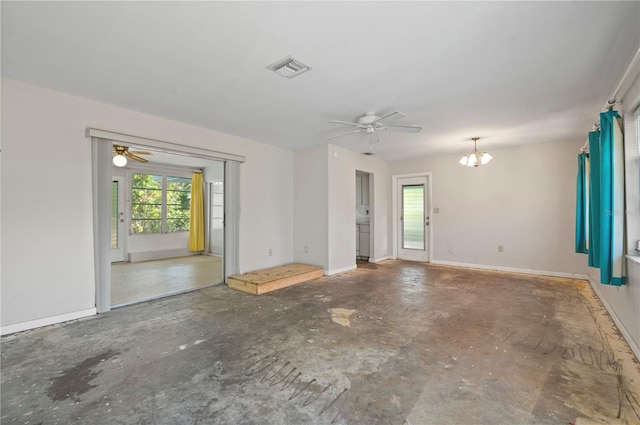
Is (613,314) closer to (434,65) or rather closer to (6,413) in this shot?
(434,65)

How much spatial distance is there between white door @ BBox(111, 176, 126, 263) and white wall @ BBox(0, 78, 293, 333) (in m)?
3.75

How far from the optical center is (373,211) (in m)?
6.54

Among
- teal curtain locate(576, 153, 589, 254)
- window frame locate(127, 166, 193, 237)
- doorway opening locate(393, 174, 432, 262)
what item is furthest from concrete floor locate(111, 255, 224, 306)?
teal curtain locate(576, 153, 589, 254)

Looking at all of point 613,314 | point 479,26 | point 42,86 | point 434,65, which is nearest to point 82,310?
point 42,86

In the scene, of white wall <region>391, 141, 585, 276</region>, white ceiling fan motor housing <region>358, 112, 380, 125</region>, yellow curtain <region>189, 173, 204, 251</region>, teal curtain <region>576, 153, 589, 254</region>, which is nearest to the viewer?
white ceiling fan motor housing <region>358, 112, 380, 125</region>

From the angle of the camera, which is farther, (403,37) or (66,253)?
(66,253)

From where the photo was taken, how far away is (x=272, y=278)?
4391 millimetres

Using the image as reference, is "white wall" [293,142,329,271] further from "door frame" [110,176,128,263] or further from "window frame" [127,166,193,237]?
"door frame" [110,176,128,263]

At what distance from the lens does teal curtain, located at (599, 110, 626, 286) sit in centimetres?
261

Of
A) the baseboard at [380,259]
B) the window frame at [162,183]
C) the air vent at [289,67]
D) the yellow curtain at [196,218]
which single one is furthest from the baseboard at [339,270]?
the window frame at [162,183]

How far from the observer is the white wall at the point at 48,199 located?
2764 millimetres

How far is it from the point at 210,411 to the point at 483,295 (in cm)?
369

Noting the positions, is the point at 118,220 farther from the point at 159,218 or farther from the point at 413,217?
the point at 413,217

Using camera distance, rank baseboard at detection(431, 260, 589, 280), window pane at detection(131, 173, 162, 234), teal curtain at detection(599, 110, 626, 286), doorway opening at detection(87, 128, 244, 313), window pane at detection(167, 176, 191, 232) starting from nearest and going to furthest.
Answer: teal curtain at detection(599, 110, 626, 286)
doorway opening at detection(87, 128, 244, 313)
baseboard at detection(431, 260, 589, 280)
window pane at detection(131, 173, 162, 234)
window pane at detection(167, 176, 191, 232)
